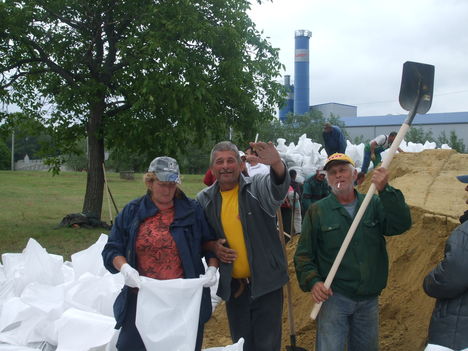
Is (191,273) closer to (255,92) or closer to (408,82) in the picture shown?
(408,82)

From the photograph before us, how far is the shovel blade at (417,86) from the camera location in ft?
9.57

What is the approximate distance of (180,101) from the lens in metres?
8.94

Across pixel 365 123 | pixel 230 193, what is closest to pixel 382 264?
pixel 230 193

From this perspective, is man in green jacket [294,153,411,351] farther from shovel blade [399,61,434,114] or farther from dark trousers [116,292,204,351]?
dark trousers [116,292,204,351]

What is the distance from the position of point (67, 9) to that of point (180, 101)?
10.9 ft

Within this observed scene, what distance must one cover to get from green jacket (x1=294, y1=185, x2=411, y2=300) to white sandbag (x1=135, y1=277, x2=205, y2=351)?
0.63m

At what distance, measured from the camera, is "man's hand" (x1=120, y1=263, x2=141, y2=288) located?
275 cm

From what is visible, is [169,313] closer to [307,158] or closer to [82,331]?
[82,331]

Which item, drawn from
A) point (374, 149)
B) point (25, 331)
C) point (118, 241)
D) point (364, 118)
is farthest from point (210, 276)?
point (364, 118)

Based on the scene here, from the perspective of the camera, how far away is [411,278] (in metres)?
4.12

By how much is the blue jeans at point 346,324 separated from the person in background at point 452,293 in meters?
0.38

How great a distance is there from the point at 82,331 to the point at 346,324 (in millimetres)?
2141

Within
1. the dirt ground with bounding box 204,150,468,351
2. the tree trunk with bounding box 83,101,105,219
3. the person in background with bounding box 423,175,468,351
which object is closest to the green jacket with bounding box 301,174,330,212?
the dirt ground with bounding box 204,150,468,351

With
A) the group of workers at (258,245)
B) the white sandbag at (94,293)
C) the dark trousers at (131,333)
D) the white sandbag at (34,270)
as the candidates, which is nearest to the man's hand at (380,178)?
the group of workers at (258,245)
